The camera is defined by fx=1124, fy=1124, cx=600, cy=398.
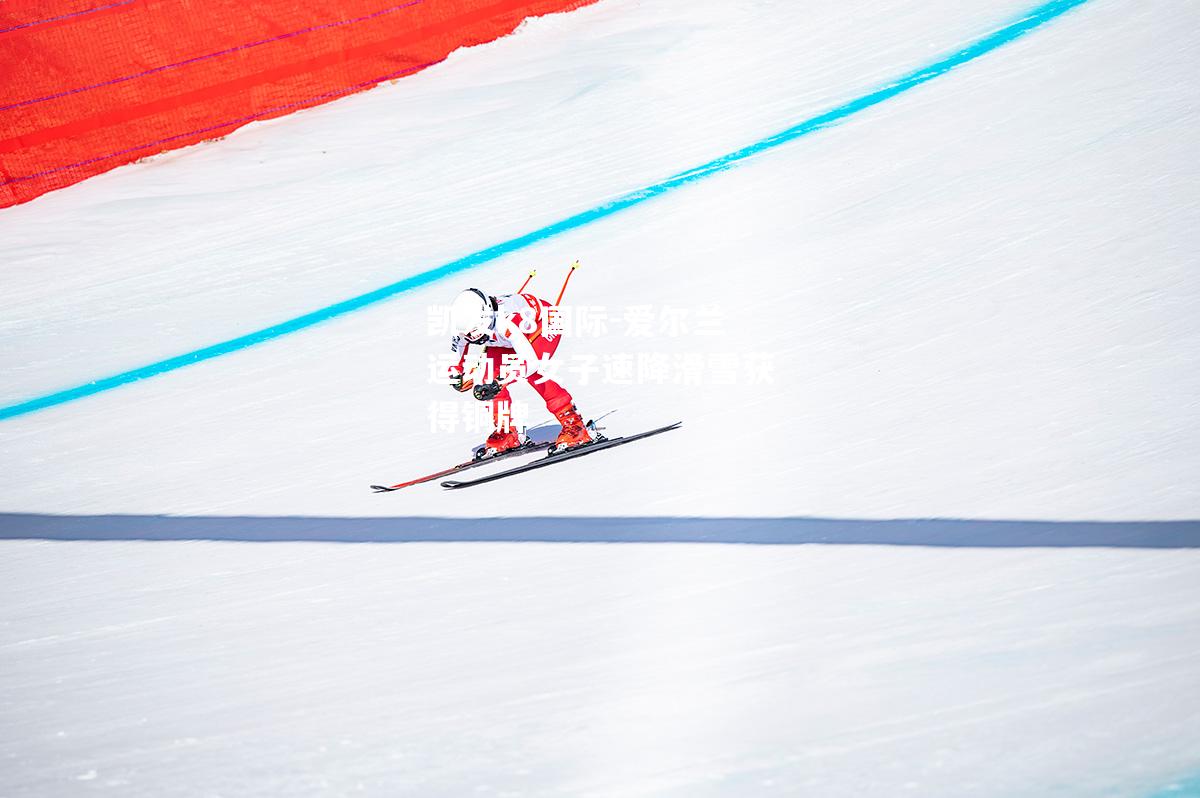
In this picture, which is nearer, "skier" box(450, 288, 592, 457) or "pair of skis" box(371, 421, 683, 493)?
"skier" box(450, 288, 592, 457)

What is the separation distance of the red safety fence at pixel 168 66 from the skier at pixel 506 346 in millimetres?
4160

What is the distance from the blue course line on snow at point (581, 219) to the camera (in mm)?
4891

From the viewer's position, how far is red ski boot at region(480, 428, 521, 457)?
3.71 m

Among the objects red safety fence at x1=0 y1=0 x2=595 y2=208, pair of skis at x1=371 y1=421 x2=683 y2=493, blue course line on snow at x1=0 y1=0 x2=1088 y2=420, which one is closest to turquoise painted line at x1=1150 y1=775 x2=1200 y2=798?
pair of skis at x1=371 y1=421 x2=683 y2=493

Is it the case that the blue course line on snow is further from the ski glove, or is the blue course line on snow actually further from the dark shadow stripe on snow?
the ski glove

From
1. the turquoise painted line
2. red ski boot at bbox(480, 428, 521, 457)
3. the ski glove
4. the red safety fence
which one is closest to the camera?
the turquoise painted line

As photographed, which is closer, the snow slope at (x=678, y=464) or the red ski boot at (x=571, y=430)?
the snow slope at (x=678, y=464)

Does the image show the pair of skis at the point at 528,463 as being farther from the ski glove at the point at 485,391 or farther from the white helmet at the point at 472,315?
the white helmet at the point at 472,315

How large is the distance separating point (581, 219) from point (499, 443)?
1.91m

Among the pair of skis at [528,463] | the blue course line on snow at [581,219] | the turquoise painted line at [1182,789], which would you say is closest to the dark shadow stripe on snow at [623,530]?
the pair of skis at [528,463]

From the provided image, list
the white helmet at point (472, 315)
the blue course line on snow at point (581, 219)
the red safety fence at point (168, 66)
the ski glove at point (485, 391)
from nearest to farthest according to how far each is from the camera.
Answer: the white helmet at point (472, 315) → the ski glove at point (485, 391) → the blue course line on snow at point (581, 219) → the red safety fence at point (168, 66)

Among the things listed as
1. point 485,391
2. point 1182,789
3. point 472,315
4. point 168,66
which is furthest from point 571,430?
point 168,66

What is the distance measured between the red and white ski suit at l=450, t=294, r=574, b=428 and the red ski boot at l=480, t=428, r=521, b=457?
0.51ft

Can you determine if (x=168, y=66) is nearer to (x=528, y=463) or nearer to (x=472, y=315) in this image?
(x=472, y=315)
